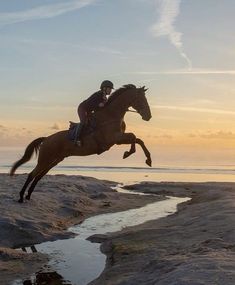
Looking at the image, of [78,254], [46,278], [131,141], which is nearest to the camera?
[46,278]

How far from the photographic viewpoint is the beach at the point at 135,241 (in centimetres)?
834

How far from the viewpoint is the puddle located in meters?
10.6

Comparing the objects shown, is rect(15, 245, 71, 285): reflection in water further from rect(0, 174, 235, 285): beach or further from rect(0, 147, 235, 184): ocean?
rect(0, 147, 235, 184): ocean

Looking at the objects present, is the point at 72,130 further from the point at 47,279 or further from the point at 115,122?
the point at 47,279

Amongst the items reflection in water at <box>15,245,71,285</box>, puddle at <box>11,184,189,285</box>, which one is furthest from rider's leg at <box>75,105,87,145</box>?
reflection in water at <box>15,245,71,285</box>

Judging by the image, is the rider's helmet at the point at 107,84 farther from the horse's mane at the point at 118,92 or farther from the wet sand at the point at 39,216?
the wet sand at the point at 39,216

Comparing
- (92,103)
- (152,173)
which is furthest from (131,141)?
(152,173)

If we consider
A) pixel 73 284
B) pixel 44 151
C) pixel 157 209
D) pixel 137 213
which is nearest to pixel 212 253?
pixel 73 284

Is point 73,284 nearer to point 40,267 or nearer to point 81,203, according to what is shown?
point 40,267

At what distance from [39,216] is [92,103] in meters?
4.72

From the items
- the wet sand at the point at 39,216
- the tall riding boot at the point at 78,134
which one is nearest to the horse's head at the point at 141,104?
the tall riding boot at the point at 78,134

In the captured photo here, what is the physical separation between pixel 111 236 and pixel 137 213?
312 inches

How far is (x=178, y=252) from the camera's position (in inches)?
419

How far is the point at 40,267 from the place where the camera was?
37.9ft
